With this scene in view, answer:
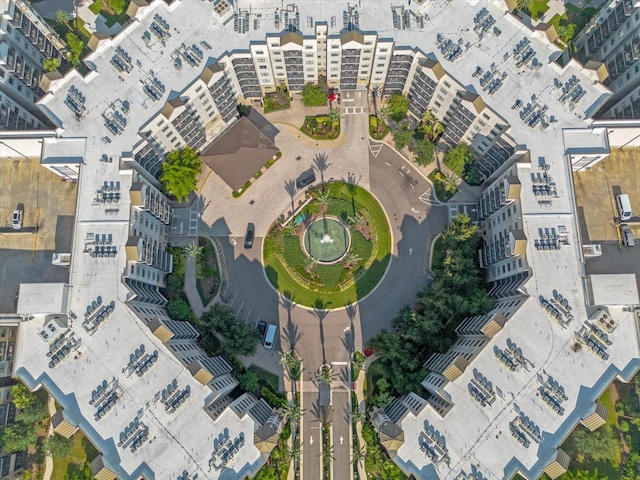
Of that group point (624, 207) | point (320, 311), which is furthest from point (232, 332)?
point (624, 207)

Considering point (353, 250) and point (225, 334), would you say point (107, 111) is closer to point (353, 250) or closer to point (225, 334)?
point (225, 334)

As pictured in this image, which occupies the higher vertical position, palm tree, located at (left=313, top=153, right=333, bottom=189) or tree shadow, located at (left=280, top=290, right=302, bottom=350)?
palm tree, located at (left=313, top=153, right=333, bottom=189)

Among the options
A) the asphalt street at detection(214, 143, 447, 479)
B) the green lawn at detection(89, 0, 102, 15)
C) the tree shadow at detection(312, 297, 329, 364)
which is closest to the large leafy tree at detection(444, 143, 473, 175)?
the asphalt street at detection(214, 143, 447, 479)

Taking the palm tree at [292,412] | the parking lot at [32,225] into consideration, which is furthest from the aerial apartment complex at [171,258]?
the parking lot at [32,225]

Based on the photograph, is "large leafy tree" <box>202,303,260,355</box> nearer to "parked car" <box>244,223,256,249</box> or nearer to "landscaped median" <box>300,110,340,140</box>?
"parked car" <box>244,223,256,249</box>

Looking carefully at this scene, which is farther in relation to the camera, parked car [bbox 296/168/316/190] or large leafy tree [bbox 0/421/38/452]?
parked car [bbox 296/168/316/190]

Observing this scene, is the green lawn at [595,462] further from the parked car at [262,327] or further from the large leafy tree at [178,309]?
the large leafy tree at [178,309]
